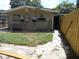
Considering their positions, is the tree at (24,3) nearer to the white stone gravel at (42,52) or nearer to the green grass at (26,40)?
the green grass at (26,40)

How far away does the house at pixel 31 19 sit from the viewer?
22.1 metres

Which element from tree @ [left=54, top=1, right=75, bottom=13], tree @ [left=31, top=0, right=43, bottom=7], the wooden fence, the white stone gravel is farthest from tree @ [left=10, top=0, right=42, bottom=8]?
the white stone gravel

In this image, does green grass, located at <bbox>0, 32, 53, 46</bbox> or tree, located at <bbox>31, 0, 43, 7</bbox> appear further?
tree, located at <bbox>31, 0, 43, 7</bbox>

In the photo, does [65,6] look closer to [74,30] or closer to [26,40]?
[26,40]

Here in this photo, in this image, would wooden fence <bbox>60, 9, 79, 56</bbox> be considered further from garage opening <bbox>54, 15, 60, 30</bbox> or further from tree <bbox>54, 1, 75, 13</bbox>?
tree <bbox>54, 1, 75, 13</bbox>

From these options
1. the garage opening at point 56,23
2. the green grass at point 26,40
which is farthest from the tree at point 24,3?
the green grass at point 26,40

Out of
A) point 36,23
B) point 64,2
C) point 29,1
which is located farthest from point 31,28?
point 29,1

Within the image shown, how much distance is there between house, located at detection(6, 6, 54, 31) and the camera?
22109mm

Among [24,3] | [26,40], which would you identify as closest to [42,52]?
[26,40]

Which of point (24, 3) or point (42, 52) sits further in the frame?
point (24, 3)

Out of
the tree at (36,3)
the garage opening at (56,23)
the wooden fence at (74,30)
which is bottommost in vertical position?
the garage opening at (56,23)

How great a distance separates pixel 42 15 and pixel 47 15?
2.14 feet

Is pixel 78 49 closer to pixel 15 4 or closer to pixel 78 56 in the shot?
pixel 78 56

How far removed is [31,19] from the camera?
73.2 feet
